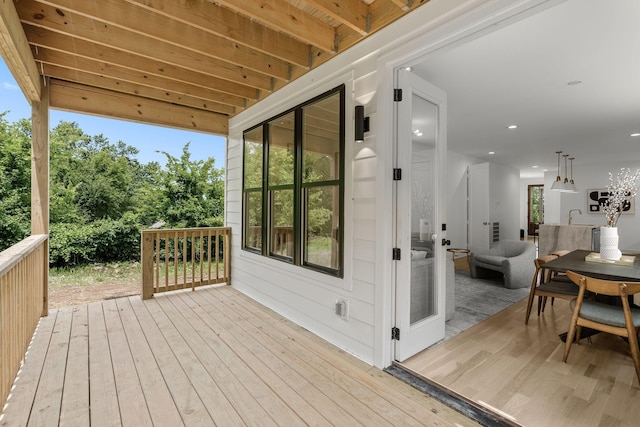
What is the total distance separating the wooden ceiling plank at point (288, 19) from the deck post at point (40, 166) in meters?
2.67

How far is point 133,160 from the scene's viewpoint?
1247cm

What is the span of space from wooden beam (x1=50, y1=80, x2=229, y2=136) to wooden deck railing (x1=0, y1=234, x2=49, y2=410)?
166 cm

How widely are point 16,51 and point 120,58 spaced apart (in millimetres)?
937

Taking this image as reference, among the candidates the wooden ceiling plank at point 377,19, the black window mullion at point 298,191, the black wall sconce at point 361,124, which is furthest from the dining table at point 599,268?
the wooden ceiling plank at point 377,19

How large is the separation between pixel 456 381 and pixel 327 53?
9.77ft

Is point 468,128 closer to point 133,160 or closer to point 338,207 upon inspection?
point 338,207

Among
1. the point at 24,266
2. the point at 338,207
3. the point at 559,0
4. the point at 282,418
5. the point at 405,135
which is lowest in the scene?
the point at 282,418

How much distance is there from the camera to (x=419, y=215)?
2629mm

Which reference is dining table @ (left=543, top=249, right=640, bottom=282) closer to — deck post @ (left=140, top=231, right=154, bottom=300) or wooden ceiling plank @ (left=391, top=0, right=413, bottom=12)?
Result: wooden ceiling plank @ (left=391, top=0, right=413, bottom=12)

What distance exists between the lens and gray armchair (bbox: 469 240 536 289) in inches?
187

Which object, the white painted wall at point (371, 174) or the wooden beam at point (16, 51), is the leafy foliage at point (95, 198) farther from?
the white painted wall at point (371, 174)

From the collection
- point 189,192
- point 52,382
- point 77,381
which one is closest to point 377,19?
point 77,381

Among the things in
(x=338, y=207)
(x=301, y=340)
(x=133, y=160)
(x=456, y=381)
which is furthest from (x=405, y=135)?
(x=133, y=160)

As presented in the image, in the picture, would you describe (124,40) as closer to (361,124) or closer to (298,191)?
(298,191)
